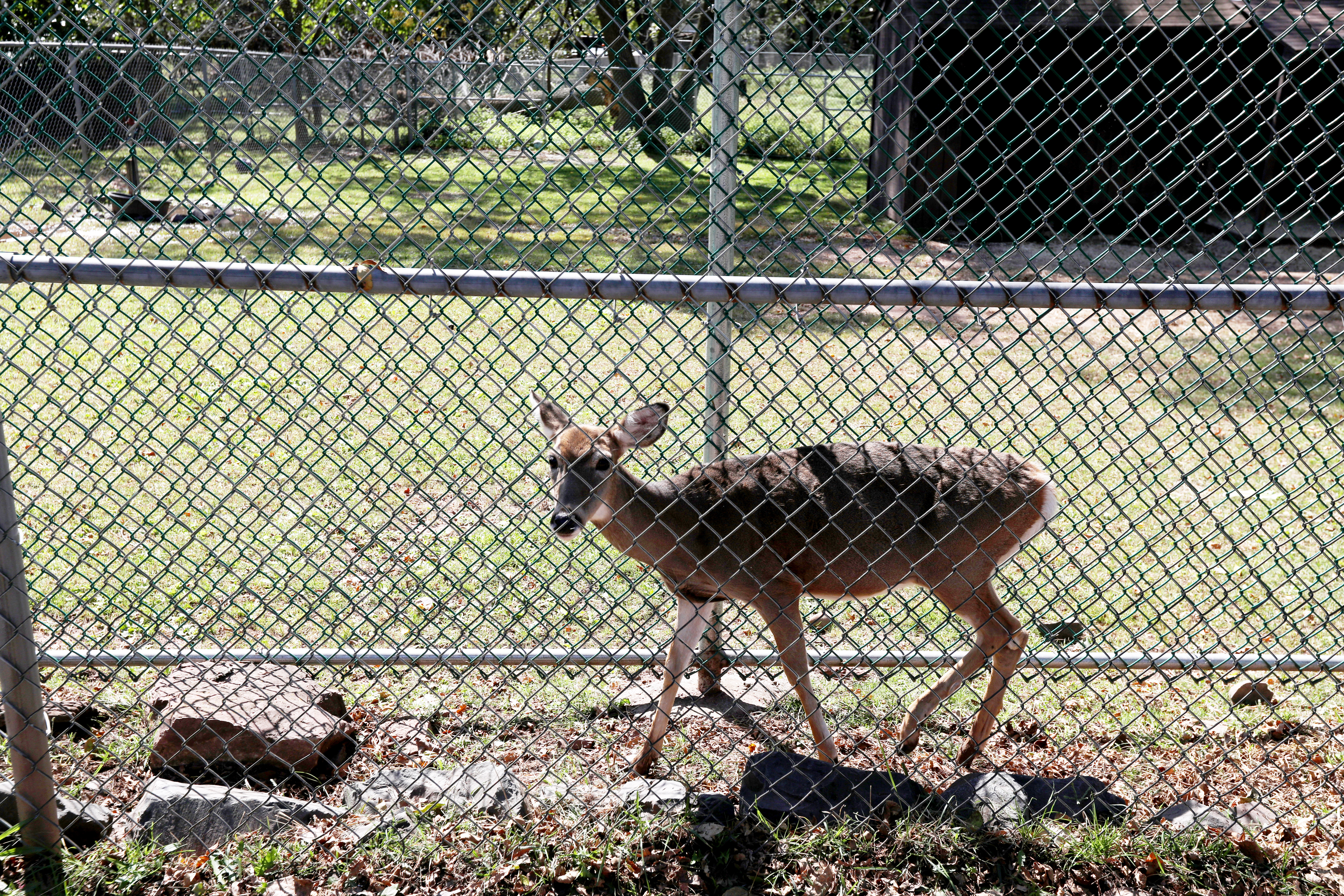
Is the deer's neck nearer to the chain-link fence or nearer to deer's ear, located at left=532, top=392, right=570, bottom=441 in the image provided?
the chain-link fence

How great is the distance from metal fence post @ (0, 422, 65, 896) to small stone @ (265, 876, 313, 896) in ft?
1.86

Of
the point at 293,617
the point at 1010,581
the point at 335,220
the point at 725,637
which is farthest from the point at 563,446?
the point at 335,220

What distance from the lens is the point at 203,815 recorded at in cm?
319

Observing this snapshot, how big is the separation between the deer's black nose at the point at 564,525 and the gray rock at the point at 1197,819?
7.00 ft

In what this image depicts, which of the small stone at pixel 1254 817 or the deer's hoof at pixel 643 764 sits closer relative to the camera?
the small stone at pixel 1254 817

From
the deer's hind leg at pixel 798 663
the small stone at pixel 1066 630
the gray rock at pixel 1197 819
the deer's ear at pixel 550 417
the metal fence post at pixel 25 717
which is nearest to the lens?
the metal fence post at pixel 25 717

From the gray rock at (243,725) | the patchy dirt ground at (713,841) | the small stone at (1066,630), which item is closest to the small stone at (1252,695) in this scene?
the patchy dirt ground at (713,841)

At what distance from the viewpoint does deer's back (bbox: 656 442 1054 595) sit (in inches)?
157

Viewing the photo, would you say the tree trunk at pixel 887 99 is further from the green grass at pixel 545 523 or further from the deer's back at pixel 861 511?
the deer's back at pixel 861 511

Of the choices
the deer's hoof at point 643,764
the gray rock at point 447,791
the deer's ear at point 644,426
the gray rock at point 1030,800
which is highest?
the deer's ear at point 644,426

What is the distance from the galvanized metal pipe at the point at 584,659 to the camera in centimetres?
355

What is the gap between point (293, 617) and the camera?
4.69m

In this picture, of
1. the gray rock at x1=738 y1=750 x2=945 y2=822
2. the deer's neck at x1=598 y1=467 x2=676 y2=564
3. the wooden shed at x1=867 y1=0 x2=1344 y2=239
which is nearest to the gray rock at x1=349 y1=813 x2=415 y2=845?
the gray rock at x1=738 y1=750 x2=945 y2=822

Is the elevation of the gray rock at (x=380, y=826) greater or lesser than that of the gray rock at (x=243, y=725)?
lesser
